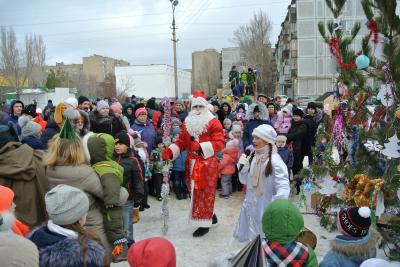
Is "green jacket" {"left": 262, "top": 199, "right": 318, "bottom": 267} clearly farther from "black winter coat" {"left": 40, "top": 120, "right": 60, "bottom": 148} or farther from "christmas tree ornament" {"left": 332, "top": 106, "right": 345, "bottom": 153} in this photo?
"black winter coat" {"left": 40, "top": 120, "right": 60, "bottom": 148}

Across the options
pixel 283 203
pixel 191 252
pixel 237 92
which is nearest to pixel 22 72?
pixel 237 92

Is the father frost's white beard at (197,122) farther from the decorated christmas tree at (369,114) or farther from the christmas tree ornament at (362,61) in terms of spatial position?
the christmas tree ornament at (362,61)

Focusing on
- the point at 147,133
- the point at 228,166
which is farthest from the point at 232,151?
the point at 147,133

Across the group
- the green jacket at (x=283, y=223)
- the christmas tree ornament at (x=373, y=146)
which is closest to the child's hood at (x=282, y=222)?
the green jacket at (x=283, y=223)

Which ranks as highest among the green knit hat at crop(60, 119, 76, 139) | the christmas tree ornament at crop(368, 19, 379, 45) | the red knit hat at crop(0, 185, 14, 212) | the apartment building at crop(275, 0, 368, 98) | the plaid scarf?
the apartment building at crop(275, 0, 368, 98)

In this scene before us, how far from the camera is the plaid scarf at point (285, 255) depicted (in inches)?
96.0

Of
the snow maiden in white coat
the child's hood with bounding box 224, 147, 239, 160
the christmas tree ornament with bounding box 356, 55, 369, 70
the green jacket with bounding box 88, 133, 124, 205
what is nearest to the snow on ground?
the snow maiden in white coat

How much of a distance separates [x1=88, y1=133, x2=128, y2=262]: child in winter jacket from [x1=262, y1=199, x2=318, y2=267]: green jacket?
62.3 inches

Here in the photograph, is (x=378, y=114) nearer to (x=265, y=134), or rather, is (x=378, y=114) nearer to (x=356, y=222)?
(x=356, y=222)

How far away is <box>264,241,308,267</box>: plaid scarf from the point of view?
2438 mm

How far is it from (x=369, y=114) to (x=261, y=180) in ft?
4.62

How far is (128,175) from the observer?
202 inches

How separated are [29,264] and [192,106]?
14.0 feet

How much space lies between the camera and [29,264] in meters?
1.78
